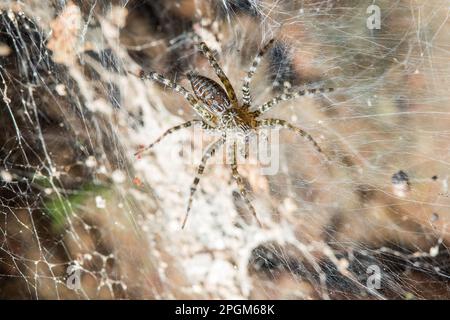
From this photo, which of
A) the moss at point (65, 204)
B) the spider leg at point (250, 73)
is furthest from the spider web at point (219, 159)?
Result: the spider leg at point (250, 73)

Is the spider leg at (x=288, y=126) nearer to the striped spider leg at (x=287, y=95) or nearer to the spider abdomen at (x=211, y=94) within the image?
the striped spider leg at (x=287, y=95)

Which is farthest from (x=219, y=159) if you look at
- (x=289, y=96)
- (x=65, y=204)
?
(x=65, y=204)

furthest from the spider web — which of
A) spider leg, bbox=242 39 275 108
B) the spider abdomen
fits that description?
the spider abdomen

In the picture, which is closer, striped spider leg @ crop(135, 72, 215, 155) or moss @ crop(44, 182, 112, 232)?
striped spider leg @ crop(135, 72, 215, 155)

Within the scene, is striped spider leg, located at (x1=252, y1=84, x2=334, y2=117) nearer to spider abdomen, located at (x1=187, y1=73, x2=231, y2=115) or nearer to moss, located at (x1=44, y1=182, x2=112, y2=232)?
spider abdomen, located at (x1=187, y1=73, x2=231, y2=115)

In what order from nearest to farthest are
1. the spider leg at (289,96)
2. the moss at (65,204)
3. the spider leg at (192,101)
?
the spider leg at (289,96), the spider leg at (192,101), the moss at (65,204)
